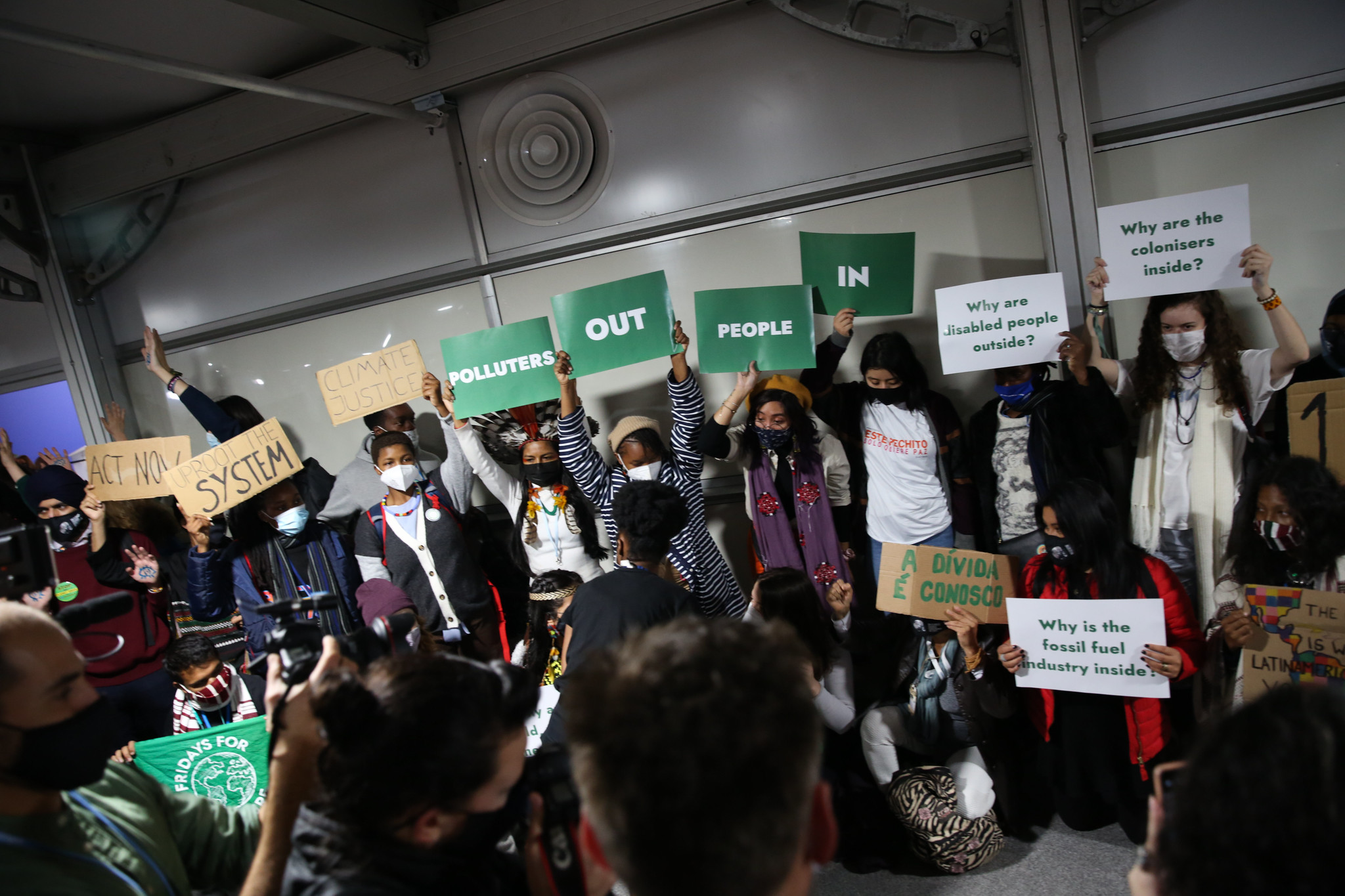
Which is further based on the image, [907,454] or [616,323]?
[616,323]

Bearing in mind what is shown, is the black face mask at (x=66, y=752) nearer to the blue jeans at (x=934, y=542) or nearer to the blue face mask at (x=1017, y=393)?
the blue jeans at (x=934, y=542)

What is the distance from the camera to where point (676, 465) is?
356 cm

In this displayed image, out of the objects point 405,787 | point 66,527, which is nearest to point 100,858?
point 405,787

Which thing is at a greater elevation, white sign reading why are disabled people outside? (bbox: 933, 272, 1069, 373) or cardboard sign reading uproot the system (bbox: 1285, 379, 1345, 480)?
white sign reading why are disabled people outside? (bbox: 933, 272, 1069, 373)

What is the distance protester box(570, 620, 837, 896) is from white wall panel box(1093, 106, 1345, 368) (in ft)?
11.0

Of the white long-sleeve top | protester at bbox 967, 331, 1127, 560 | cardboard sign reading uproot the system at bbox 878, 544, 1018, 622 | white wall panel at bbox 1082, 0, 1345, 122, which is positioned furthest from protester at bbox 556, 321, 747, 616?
white wall panel at bbox 1082, 0, 1345, 122

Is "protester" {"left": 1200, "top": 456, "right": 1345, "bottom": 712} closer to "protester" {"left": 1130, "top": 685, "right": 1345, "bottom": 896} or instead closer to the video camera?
"protester" {"left": 1130, "top": 685, "right": 1345, "bottom": 896}

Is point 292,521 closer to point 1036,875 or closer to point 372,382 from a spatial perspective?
point 372,382

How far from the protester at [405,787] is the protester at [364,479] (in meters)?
2.82

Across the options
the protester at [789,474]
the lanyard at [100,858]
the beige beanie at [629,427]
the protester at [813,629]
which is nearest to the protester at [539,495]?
the beige beanie at [629,427]

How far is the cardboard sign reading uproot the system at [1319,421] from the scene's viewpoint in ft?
8.12

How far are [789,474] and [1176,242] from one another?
5.44ft

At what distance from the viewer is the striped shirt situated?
3432 millimetres

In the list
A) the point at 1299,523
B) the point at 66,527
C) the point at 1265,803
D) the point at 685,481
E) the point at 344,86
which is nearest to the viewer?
the point at 1265,803
